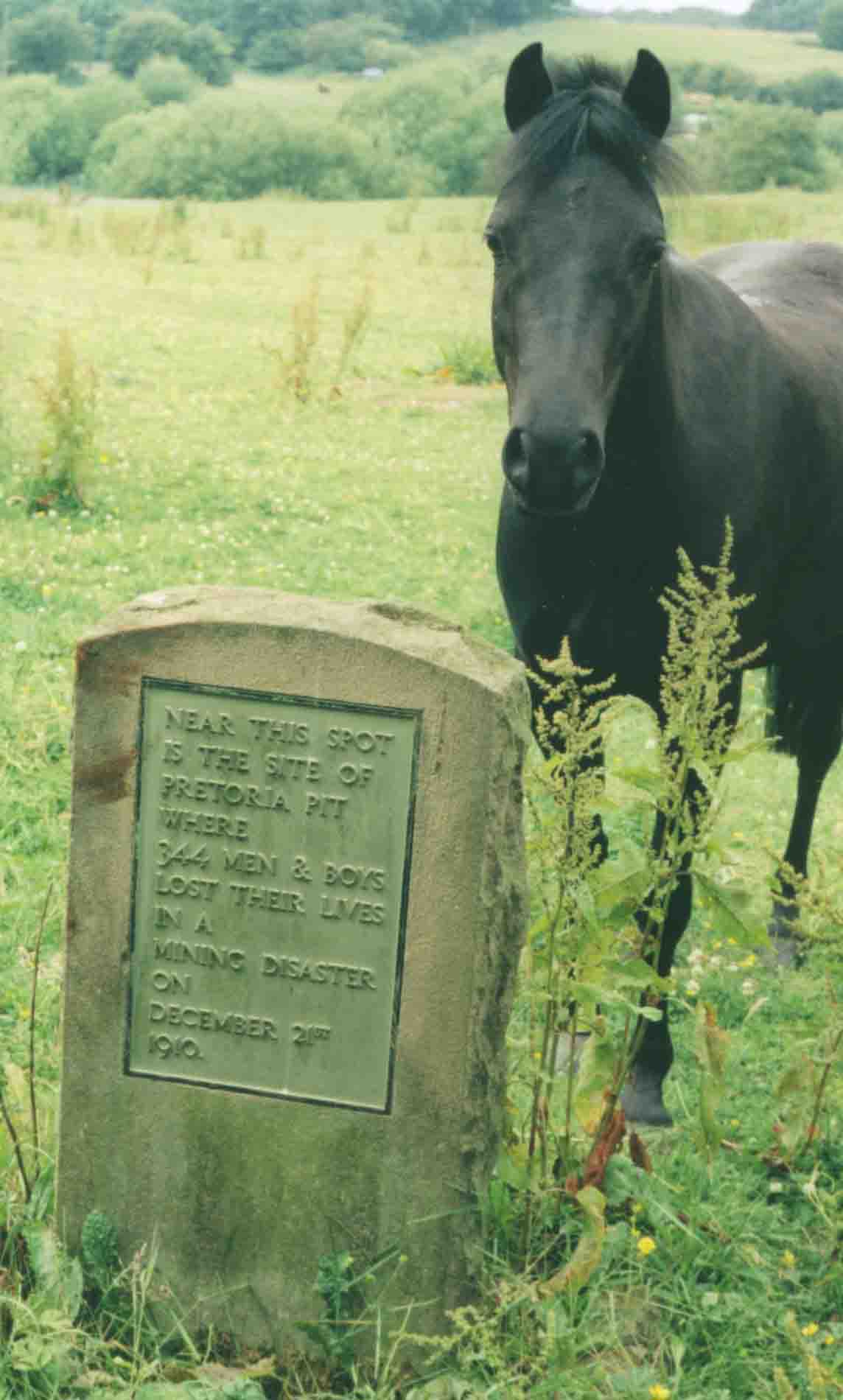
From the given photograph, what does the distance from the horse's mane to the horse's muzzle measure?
0.74 m

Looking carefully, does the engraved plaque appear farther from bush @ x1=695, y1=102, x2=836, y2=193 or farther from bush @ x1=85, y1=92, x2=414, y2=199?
bush @ x1=85, y1=92, x2=414, y2=199

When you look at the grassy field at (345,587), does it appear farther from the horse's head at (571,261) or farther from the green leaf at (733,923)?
the horse's head at (571,261)

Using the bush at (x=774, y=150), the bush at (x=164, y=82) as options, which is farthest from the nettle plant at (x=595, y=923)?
the bush at (x=164, y=82)

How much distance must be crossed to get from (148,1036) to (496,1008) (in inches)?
27.1

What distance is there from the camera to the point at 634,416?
3.86m

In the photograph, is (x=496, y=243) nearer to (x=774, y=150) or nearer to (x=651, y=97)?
(x=651, y=97)

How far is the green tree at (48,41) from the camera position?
5456cm

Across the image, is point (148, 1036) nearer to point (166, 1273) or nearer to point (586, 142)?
point (166, 1273)

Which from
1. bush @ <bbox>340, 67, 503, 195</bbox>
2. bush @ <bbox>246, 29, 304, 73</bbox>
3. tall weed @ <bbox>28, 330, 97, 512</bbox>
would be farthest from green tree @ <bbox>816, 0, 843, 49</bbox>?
tall weed @ <bbox>28, 330, 97, 512</bbox>

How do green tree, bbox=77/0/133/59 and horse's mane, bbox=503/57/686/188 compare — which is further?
green tree, bbox=77/0/133/59

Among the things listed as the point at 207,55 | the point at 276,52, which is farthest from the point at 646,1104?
the point at 276,52

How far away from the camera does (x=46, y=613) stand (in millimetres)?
7082

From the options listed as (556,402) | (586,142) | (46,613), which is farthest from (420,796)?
(46,613)

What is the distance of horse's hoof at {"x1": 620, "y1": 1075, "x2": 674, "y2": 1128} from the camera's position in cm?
394
